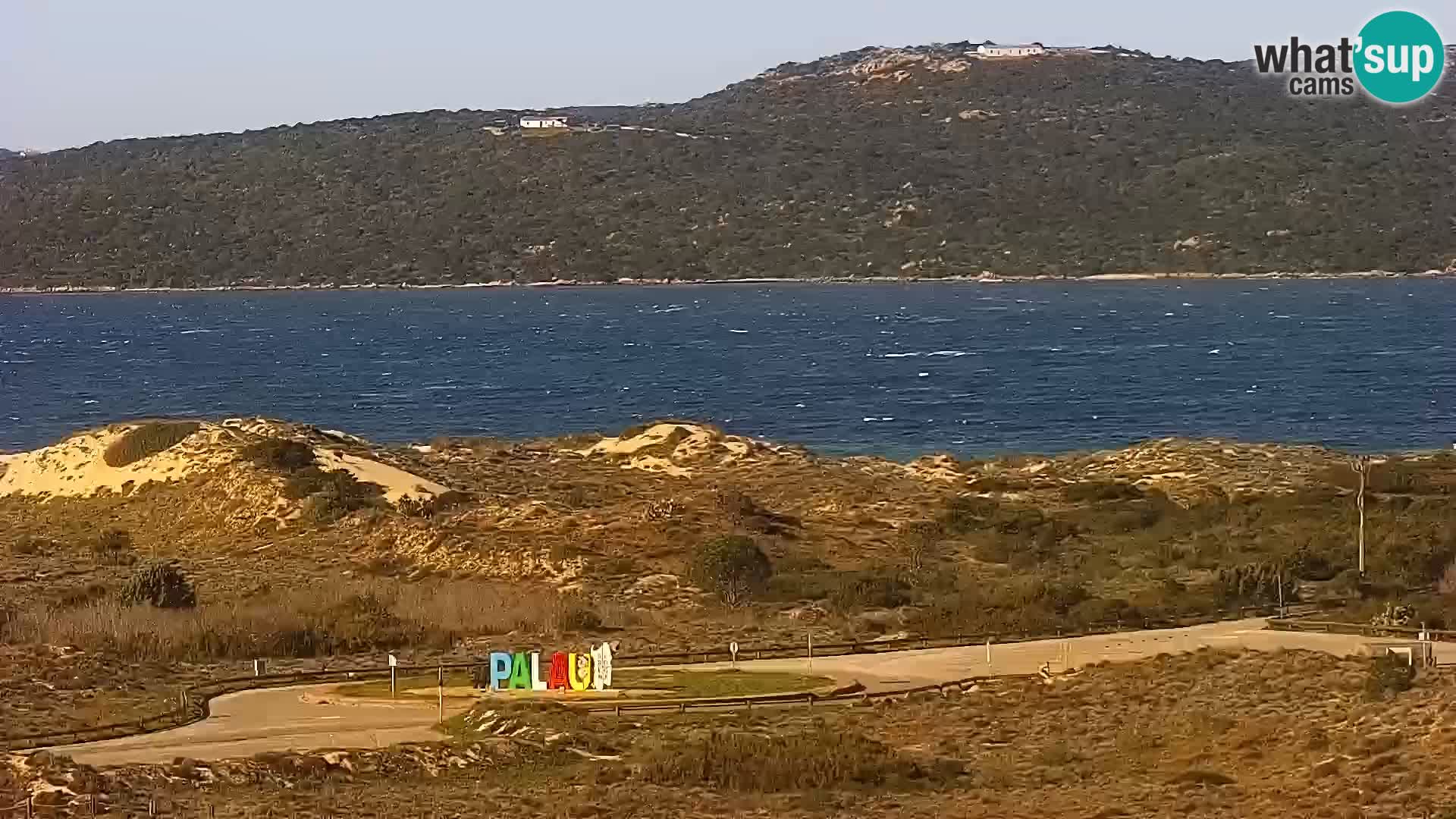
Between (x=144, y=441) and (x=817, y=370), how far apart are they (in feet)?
206

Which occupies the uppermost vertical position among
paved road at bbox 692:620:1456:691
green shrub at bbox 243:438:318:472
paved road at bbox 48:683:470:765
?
green shrub at bbox 243:438:318:472

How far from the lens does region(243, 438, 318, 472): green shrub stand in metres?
57.1

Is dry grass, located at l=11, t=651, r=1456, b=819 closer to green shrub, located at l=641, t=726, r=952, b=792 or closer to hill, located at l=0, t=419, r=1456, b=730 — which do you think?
green shrub, located at l=641, t=726, r=952, b=792

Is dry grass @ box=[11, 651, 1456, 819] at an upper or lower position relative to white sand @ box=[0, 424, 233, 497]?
lower

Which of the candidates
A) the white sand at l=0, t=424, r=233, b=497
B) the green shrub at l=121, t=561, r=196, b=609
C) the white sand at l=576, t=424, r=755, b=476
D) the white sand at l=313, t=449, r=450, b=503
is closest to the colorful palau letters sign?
the green shrub at l=121, t=561, r=196, b=609

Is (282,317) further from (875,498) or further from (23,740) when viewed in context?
(23,740)

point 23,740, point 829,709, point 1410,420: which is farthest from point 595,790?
point 1410,420

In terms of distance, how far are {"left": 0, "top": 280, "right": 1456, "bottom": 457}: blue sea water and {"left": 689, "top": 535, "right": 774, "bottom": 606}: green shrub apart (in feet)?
121

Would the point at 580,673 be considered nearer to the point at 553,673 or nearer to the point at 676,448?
the point at 553,673

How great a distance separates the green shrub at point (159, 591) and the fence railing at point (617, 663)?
7.17 m

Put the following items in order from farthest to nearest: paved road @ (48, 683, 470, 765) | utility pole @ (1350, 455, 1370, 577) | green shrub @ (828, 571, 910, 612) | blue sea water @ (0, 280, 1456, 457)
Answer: blue sea water @ (0, 280, 1456, 457) < utility pole @ (1350, 455, 1370, 577) < green shrub @ (828, 571, 910, 612) < paved road @ (48, 683, 470, 765)

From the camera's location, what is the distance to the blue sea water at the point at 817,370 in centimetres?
9169

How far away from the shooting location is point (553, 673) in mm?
33719

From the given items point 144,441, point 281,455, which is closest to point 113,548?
point 281,455
